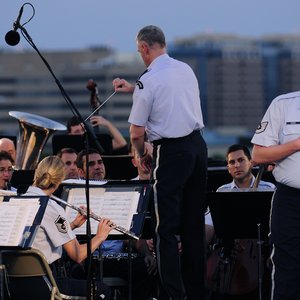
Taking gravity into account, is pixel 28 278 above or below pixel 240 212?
below

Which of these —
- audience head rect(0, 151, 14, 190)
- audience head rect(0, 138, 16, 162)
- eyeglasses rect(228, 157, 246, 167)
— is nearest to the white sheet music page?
audience head rect(0, 151, 14, 190)

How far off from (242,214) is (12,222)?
7.39ft

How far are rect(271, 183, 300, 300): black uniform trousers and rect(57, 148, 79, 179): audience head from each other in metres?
5.20

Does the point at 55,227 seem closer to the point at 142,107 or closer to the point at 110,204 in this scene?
the point at 110,204

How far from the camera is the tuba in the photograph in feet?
49.8

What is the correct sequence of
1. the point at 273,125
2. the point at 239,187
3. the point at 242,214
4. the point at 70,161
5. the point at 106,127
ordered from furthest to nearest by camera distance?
the point at 106,127, the point at 70,161, the point at 239,187, the point at 242,214, the point at 273,125

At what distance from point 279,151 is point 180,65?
185cm

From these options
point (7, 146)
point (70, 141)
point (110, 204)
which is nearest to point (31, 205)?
point (110, 204)

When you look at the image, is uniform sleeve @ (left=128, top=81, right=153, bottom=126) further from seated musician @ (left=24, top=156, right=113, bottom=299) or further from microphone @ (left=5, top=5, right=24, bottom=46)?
microphone @ (left=5, top=5, right=24, bottom=46)

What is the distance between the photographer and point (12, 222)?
9.04 m

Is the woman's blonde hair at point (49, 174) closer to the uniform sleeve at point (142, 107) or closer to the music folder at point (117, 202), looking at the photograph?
the music folder at point (117, 202)

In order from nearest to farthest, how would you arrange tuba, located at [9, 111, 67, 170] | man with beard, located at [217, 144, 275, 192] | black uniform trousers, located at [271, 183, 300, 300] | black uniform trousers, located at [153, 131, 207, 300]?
1. black uniform trousers, located at [271, 183, 300, 300]
2. black uniform trousers, located at [153, 131, 207, 300]
3. man with beard, located at [217, 144, 275, 192]
4. tuba, located at [9, 111, 67, 170]

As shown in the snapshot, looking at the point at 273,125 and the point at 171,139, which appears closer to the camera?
the point at 273,125

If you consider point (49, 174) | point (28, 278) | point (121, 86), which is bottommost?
point (28, 278)
